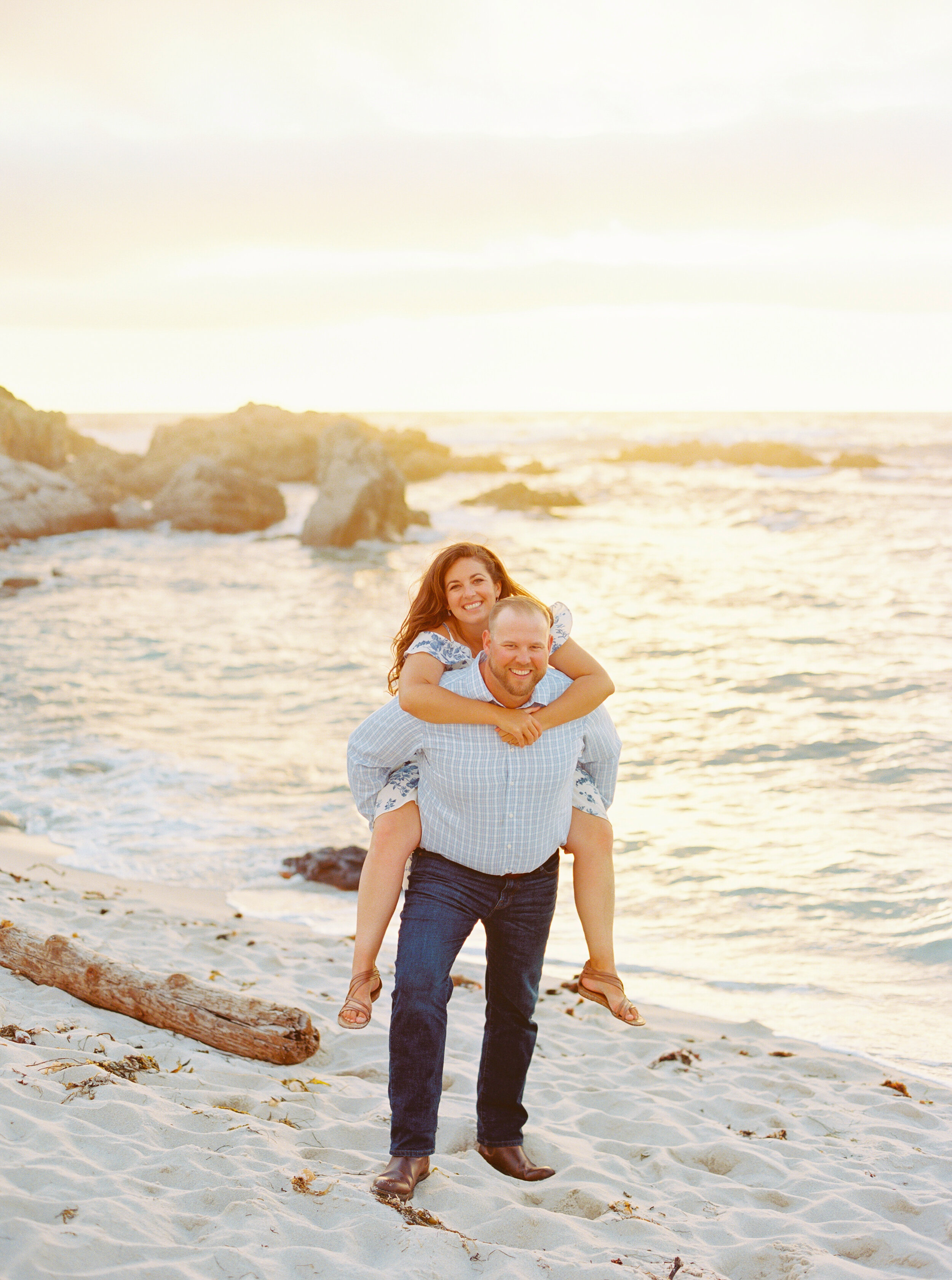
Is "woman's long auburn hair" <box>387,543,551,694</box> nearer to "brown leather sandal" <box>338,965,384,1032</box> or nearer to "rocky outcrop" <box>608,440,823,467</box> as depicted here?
"brown leather sandal" <box>338,965,384,1032</box>

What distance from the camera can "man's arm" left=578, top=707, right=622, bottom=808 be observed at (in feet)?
11.6

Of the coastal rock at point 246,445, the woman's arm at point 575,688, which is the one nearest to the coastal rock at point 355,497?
the coastal rock at point 246,445

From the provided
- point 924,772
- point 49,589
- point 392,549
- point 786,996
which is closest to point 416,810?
point 786,996

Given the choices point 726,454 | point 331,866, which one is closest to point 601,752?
point 331,866

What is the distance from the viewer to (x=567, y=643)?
3.56 metres

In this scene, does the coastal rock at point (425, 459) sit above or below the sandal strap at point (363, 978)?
above

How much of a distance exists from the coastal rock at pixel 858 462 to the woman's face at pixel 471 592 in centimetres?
5263

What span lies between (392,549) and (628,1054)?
23982 millimetres

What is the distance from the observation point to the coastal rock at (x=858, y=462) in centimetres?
5259

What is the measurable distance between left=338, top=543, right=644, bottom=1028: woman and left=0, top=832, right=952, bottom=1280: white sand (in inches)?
24.9

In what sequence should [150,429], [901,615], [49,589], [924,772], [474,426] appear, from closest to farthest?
[924,772]
[901,615]
[49,589]
[150,429]
[474,426]

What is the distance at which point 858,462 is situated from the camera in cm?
5297

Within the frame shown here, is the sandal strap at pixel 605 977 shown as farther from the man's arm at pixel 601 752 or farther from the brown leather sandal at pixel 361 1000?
the brown leather sandal at pixel 361 1000

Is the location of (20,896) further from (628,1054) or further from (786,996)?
(786,996)
